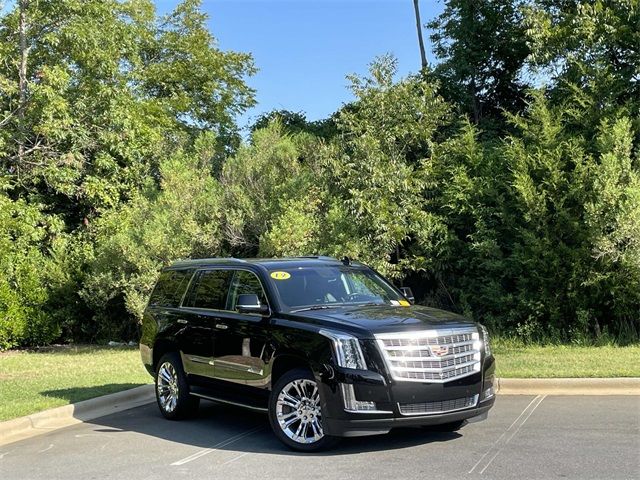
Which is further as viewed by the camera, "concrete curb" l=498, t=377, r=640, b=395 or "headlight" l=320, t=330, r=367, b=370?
"concrete curb" l=498, t=377, r=640, b=395

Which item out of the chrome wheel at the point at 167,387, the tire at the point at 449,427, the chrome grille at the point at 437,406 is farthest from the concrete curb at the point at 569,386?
the chrome wheel at the point at 167,387

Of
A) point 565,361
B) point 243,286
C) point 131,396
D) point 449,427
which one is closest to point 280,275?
point 243,286

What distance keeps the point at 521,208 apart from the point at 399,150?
3848 millimetres

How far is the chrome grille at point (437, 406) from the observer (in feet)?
20.4

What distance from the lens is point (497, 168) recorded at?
1558 centimetres

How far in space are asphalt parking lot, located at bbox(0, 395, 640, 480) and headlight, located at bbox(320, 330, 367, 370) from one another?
0.88 metres

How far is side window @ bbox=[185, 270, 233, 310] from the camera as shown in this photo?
26.9ft

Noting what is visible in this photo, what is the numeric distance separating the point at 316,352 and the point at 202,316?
2.26m

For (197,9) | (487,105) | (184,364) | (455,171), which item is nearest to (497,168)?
(455,171)

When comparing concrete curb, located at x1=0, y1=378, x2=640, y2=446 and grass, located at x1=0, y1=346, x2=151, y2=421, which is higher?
grass, located at x1=0, y1=346, x2=151, y2=421

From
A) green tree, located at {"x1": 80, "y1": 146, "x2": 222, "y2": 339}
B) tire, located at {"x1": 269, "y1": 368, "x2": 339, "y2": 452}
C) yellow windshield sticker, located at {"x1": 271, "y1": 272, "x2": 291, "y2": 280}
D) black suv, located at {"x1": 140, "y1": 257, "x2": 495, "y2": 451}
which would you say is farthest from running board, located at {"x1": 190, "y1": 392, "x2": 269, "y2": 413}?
green tree, located at {"x1": 80, "y1": 146, "x2": 222, "y2": 339}

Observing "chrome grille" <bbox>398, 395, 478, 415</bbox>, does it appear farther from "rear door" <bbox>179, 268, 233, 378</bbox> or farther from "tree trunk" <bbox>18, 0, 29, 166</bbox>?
"tree trunk" <bbox>18, 0, 29, 166</bbox>

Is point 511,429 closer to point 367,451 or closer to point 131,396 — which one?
point 367,451

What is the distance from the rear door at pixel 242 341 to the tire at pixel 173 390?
0.84 m
